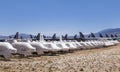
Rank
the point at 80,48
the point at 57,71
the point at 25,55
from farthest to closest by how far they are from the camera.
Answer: the point at 80,48
the point at 25,55
the point at 57,71

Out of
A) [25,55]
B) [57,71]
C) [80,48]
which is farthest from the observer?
[80,48]

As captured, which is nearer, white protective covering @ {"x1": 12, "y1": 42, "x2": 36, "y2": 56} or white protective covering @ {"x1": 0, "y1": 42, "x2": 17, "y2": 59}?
white protective covering @ {"x1": 0, "y1": 42, "x2": 17, "y2": 59}

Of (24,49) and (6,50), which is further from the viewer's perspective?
(24,49)

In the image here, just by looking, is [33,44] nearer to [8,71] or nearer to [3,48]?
[3,48]

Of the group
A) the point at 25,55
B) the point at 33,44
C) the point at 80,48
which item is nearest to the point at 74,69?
the point at 25,55

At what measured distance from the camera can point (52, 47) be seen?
150 feet

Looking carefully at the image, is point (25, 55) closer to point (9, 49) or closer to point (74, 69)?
point (9, 49)

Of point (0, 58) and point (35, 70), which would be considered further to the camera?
point (0, 58)

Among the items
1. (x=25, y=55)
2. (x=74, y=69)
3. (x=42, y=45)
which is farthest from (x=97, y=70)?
(x=42, y=45)

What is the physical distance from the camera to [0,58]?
35812 mm

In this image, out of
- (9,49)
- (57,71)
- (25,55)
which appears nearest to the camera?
(57,71)

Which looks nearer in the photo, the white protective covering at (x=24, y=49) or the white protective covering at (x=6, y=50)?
the white protective covering at (x=6, y=50)

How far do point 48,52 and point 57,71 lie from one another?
22153mm

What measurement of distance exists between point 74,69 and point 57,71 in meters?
1.66
